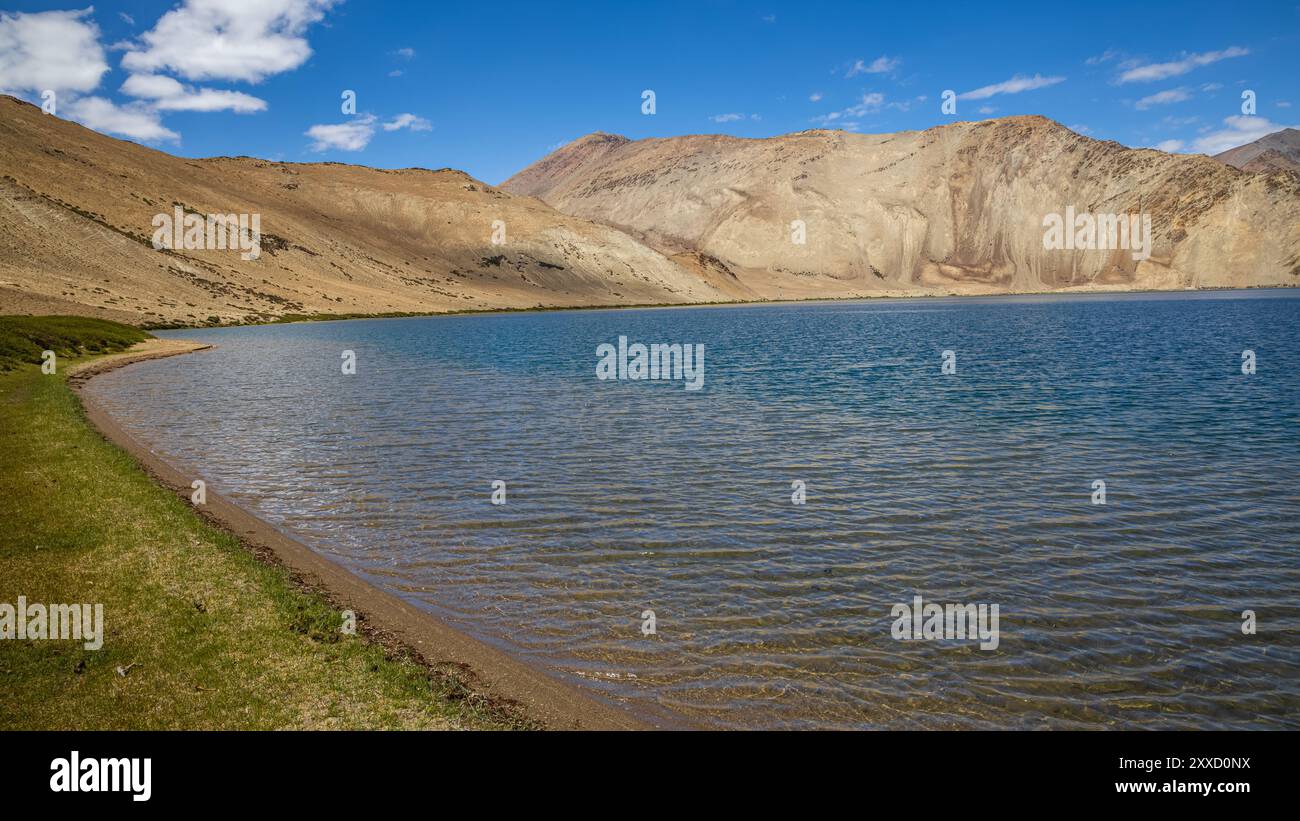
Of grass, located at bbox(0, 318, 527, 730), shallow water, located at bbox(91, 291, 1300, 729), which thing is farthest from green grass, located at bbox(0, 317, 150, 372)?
grass, located at bbox(0, 318, 527, 730)

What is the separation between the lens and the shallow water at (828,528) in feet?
31.7

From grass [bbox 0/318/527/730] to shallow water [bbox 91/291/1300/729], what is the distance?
6.27 ft

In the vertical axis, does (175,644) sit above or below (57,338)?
below

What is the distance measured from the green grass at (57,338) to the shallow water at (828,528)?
15.7 meters

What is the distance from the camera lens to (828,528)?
51.4 ft

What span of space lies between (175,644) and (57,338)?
62.6 m

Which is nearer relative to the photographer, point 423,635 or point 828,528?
point 423,635

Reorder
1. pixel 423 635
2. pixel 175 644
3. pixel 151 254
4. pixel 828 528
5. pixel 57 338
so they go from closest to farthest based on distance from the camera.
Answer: pixel 175 644 → pixel 423 635 → pixel 828 528 → pixel 57 338 → pixel 151 254

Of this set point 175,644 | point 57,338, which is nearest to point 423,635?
point 175,644

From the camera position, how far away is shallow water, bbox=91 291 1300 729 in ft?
31.7

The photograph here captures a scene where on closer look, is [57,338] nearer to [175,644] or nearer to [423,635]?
[175,644]
